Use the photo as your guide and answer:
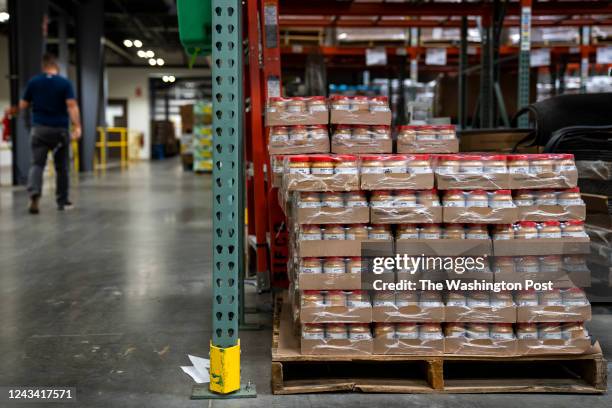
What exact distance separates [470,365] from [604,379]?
620 mm

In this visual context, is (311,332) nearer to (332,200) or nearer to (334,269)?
(334,269)

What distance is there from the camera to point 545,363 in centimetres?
322

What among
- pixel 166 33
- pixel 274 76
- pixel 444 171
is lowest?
pixel 444 171

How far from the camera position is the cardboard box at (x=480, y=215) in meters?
2.96

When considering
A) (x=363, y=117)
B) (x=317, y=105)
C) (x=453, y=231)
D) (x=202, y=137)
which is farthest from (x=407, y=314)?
(x=202, y=137)

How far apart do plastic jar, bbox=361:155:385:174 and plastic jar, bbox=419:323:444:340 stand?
2.36 ft

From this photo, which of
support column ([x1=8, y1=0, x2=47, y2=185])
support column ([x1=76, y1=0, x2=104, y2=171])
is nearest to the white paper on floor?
support column ([x1=8, y1=0, x2=47, y2=185])

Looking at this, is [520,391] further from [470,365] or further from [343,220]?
[343,220]

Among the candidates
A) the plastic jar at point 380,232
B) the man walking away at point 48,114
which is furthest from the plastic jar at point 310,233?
the man walking away at point 48,114

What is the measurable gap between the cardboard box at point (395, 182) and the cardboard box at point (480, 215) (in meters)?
0.15

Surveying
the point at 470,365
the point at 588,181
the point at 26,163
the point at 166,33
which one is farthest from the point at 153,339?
the point at 166,33

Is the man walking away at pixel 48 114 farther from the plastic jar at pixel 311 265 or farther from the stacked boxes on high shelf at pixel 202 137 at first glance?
the stacked boxes on high shelf at pixel 202 137

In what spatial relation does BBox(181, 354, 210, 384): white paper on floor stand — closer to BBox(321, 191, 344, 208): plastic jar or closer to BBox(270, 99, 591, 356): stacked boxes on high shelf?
BBox(270, 99, 591, 356): stacked boxes on high shelf

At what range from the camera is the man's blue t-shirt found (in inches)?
350
